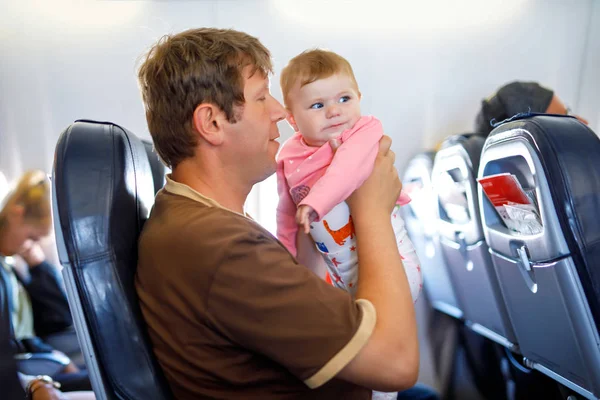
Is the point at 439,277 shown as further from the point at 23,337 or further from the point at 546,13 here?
the point at 23,337

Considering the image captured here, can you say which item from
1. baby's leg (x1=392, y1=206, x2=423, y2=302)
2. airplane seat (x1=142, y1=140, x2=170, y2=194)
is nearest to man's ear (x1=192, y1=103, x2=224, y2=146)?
baby's leg (x1=392, y1=206, x2=423, y2=302)

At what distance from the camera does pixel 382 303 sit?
3.18 ft

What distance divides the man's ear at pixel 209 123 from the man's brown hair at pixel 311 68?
42cm

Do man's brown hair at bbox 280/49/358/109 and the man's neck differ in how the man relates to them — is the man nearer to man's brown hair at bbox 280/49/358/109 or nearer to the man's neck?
the man's neck

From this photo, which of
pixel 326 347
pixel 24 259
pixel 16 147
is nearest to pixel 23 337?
pixel 24 259

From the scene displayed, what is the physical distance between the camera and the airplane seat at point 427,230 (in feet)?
9.52

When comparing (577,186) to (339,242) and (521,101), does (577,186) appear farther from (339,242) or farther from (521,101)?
(521,101)

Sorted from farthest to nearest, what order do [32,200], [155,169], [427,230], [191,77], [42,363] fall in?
[427,230] < [32,200] < [42,363] < [155,169] < [191,77]

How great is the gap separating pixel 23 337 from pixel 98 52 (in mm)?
1631

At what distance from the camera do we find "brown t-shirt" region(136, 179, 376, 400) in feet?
2.85

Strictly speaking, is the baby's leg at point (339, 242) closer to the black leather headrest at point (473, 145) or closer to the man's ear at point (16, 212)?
the black leather headrest at point (473, 145)

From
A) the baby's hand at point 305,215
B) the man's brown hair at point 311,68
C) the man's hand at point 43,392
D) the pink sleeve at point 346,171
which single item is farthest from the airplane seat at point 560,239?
the man's hand at point 43,392

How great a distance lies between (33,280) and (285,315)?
90.7 inches

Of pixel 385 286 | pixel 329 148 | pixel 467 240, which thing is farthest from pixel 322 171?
pixel 467 240
